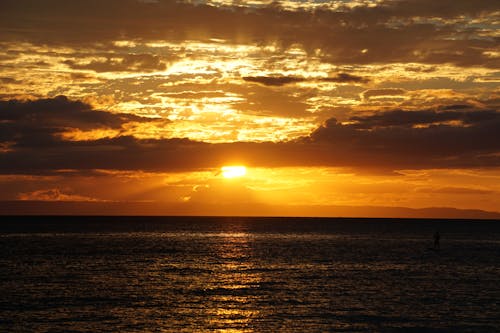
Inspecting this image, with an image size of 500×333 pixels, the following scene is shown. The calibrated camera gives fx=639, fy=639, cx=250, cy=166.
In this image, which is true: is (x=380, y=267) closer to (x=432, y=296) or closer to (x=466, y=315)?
(x=432, y=296)

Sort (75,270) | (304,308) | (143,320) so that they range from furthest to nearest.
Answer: (75,270), (304,308), (143,320)

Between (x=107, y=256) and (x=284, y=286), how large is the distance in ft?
141

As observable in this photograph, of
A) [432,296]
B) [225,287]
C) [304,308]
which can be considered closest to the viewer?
[304,308]

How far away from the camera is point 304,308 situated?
157 feet

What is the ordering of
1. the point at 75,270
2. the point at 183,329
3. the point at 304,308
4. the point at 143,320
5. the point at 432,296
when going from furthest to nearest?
the point at 75,270 → the point at 432,296 → the point at 304,308 → the point at 143,320 → the point at 183,329

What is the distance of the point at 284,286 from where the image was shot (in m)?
60.3

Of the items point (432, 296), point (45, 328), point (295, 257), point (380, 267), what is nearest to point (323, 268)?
point (380, 267)

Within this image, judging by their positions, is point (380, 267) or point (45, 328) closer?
point (45, 328)

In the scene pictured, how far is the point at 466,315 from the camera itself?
45.3m

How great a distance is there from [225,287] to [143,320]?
59.3 ft

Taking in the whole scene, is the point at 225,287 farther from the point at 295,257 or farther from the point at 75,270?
the point at 295,257

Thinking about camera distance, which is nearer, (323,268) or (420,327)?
(420,327)

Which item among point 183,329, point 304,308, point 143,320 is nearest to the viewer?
point 183,329

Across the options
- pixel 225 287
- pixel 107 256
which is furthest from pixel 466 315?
pixel 107 256
